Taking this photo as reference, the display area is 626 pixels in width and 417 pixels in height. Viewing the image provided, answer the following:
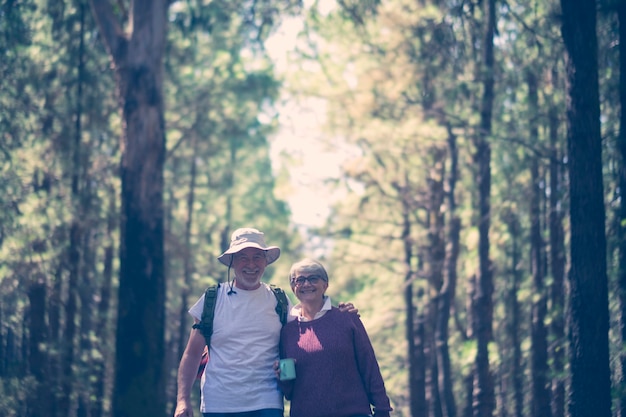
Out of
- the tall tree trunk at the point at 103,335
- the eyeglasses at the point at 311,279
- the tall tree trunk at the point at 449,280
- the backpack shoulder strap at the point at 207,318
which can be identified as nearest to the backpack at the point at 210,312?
A: the backpack shoulder strap at the point at 207,318

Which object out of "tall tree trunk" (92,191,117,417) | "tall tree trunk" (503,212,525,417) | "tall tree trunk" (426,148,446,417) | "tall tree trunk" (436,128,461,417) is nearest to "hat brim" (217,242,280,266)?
"tall tree trunk" (92,191,117,417)

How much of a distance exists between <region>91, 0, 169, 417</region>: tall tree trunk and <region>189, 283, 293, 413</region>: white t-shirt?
5029 mm

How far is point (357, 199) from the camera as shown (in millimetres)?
23969

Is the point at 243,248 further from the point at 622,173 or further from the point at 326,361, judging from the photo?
the point at 622,173

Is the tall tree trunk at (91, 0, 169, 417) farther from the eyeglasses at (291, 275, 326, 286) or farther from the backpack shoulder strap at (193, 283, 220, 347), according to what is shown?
the eyeglasses at (291, 275, 326, 286)

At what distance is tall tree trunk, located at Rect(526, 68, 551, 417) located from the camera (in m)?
17.2

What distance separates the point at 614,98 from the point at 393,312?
12.3 meters

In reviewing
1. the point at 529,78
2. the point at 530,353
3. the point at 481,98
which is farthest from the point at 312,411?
the point at 530,353

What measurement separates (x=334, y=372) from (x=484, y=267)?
10.2m

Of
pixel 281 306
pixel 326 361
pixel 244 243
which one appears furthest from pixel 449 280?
pixel 326 361

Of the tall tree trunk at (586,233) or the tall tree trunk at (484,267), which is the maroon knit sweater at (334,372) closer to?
the tall tree trunk at (586,233)

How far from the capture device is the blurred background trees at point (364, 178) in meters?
11.5

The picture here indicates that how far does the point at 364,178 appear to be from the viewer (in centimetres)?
2306

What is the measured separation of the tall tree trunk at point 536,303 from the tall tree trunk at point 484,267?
0.88m
